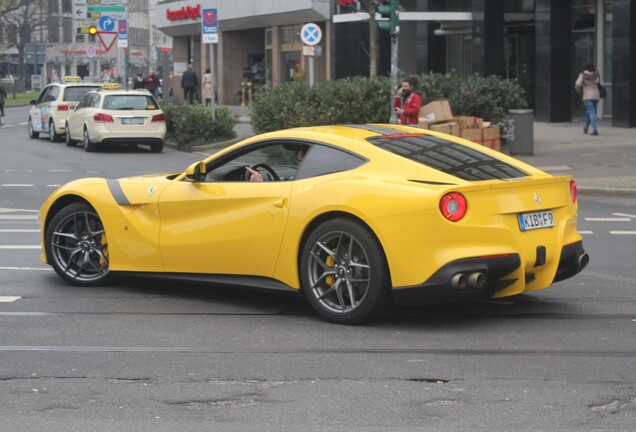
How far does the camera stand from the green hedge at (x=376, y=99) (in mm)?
25219

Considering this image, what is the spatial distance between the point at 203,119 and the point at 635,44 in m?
11.3

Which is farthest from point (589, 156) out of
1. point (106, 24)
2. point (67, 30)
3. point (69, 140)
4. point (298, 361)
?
point (67, 30)

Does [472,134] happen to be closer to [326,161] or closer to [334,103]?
[334,103]

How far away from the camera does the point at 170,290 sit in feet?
32.0

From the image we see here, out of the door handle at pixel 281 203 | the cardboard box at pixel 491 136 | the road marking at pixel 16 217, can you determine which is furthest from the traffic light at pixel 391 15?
the door handle at pixel 281 203

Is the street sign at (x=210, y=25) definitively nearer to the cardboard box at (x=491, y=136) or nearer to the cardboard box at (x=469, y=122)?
the cardboard box at (x=469, y=122)

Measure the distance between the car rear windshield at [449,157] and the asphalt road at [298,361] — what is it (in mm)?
995

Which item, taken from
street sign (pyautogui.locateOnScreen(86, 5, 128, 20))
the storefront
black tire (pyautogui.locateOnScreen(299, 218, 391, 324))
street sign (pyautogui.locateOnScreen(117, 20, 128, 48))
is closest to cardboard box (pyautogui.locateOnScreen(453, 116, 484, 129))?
black tire (pyautogui.locateOnScreen(299, 218, 391, 324))

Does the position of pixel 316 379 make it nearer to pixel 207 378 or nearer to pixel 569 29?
pixel 207 378

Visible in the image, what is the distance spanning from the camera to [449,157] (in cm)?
854

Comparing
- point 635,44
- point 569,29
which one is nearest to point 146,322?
point 635,44

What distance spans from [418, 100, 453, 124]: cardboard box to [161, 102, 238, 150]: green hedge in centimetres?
886

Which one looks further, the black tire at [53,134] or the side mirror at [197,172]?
the black tire at [53,134]

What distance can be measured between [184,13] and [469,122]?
1676 inches
